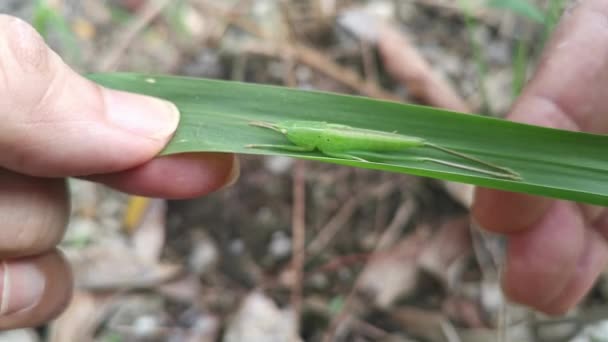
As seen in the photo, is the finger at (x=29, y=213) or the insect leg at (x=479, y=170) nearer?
the insect leg at (x=479, y=170)

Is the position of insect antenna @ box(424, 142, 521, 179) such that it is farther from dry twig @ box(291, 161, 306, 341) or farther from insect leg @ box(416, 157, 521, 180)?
dry twig @ box(291, 161, 306, 341)

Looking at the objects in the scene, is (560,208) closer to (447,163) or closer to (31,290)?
(447,163)

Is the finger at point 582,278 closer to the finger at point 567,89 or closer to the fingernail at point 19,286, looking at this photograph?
the finger at point 567,89

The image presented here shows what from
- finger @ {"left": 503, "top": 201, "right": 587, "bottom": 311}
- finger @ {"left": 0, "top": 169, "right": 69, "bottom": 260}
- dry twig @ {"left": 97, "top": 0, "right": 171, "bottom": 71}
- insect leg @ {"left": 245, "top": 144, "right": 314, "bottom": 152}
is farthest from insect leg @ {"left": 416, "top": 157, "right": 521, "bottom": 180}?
dry twig @ {"left": 97, "top": 0, "right": 171, "bottom": 71}

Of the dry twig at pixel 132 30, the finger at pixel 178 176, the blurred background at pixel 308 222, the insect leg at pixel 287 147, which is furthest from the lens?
the dry twig at pixel 132 30

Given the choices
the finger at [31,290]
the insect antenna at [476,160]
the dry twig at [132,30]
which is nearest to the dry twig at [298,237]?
the finger at [31,290]

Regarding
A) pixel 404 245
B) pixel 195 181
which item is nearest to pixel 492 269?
pixel 404 245

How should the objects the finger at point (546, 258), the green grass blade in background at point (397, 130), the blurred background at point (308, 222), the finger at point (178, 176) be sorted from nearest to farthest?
the green grass blade in background at point (397, 130) → the finger at point (178, 176) → the finger at point (546, 258) → the blurred background at point (308, 222)
